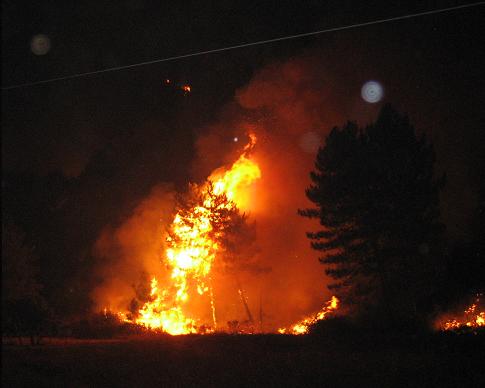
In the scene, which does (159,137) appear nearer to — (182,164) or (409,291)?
(182,164)

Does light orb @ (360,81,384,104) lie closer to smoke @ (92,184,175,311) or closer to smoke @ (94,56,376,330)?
smoke @ (94,56,376,330)

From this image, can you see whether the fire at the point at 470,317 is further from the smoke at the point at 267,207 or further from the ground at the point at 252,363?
the smoke at the point at 267,207

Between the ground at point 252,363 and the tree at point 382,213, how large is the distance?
192 inches

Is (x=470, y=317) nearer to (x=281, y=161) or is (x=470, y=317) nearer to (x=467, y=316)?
(x=467, y=316)

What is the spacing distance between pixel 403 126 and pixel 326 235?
21.1ft

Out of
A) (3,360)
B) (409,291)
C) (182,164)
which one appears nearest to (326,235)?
(409,291)

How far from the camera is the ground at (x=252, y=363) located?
34.7 feet

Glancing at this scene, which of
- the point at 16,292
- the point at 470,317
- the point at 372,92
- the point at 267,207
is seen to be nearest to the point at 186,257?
the point at 267,207

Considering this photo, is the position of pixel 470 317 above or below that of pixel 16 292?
below

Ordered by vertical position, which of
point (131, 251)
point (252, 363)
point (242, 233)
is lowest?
point (252, 363)

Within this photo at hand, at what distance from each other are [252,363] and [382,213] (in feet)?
33.4

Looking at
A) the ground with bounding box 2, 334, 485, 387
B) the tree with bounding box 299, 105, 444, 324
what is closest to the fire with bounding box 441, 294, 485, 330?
the tree with bounding box 299, 105, 444, 324

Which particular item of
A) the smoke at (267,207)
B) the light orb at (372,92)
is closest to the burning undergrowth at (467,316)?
the smoke at (267,207)

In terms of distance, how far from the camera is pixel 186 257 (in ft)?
101
